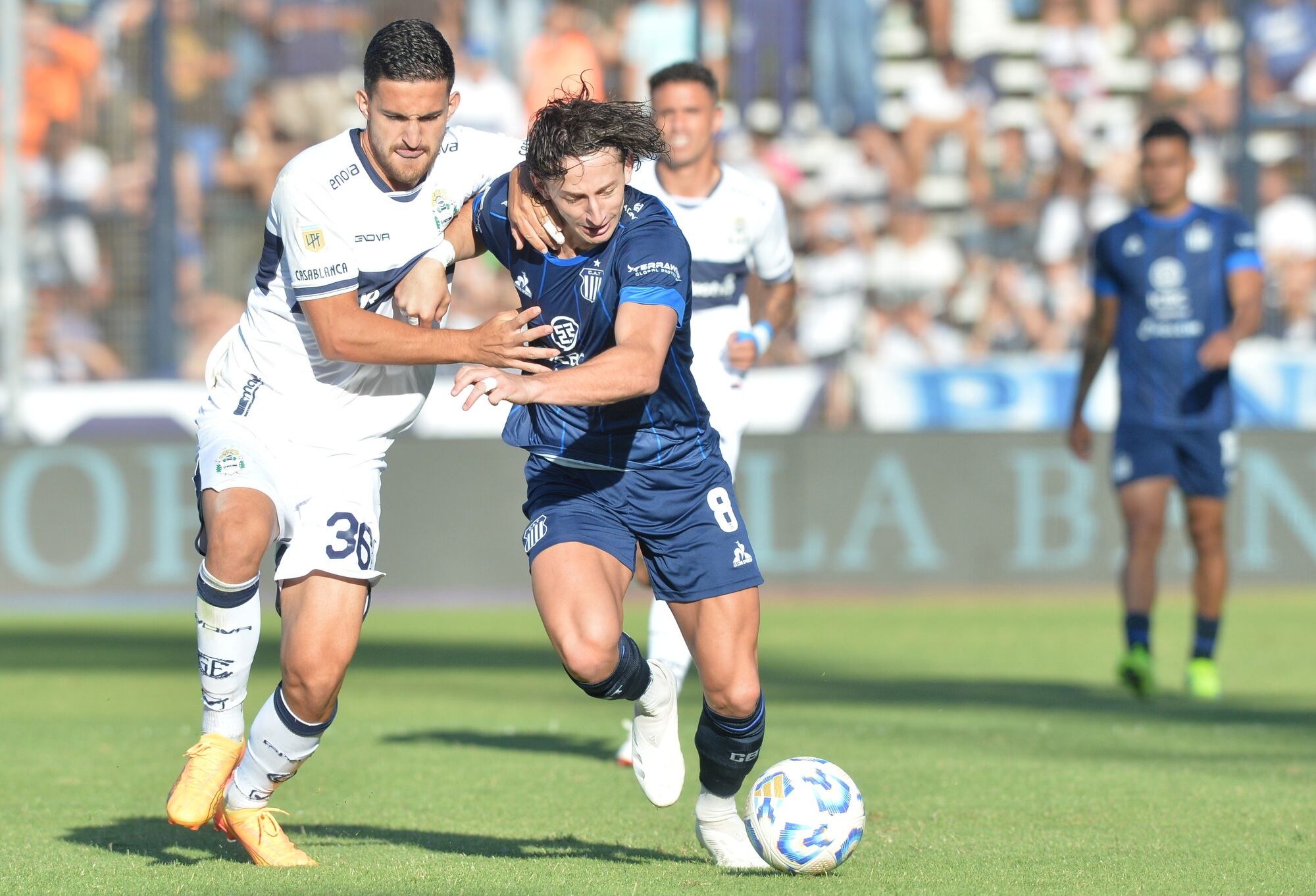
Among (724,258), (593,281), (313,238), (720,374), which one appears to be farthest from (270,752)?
(724,258)

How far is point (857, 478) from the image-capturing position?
13.9 m

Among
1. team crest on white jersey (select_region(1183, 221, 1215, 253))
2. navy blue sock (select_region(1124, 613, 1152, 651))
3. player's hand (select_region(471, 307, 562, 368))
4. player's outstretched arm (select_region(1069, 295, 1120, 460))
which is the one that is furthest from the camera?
player's outstretched arm (select_region(1069, 295, 1120, 460))

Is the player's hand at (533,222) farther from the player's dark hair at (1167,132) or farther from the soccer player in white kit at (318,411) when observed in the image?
the player's dark hair at (1167,132)

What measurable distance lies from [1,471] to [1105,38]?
1025 cm

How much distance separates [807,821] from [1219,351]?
15.5ft

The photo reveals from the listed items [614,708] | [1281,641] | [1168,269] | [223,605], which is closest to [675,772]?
[223,605]

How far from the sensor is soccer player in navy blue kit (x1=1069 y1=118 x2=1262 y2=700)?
9242mm

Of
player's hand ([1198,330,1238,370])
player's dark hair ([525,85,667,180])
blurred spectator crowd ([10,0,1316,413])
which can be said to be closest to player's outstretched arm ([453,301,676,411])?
player's dark hair ([525,85,667,180])

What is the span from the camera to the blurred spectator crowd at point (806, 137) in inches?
575

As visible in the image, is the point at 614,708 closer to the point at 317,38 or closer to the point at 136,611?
the point at 136,611

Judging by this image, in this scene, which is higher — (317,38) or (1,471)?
(317,38)

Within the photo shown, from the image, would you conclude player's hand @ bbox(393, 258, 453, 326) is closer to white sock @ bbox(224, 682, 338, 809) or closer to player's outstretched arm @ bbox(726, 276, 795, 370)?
white sock @ bbox(224, 682, 338, 809)

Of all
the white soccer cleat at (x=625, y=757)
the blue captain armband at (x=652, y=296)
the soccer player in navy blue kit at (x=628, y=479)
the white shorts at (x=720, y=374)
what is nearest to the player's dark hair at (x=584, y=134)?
the soccer player in navy blue kit at (x=628, y=479)

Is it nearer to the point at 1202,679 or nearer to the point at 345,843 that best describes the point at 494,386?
the point at 345,843
